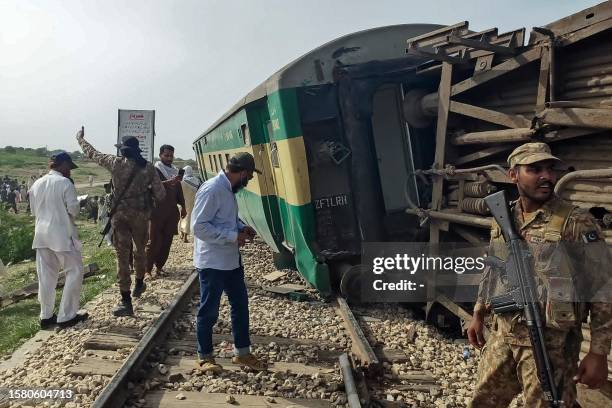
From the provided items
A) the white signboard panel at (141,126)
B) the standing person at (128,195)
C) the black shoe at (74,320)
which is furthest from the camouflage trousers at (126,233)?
the white signboard panel at (141,126)

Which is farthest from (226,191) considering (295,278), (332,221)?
(295,278)

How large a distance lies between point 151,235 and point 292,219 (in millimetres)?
2926

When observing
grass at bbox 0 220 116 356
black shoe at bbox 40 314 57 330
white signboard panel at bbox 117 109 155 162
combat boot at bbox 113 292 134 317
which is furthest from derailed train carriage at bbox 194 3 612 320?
white signboard panel at bbox 117 109 155 162

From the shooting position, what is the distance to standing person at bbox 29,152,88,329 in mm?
5773

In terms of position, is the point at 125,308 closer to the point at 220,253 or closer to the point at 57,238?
the point at 57,238

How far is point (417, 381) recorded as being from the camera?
4316mm

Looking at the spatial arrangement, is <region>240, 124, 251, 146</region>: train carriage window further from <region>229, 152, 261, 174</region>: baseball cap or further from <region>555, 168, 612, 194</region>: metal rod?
<region>555, 168, 612, 194</region>: metal rod

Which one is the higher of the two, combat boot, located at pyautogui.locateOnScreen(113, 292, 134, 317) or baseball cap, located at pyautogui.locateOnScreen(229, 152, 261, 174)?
baseball cap, located at pyautogui.locateOnScreen(229, 152, 261, 174)

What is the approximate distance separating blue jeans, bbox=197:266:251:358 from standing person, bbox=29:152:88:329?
2.41 metres

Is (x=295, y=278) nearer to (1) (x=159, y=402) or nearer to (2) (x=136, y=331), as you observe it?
(2) (x=136, y=331)

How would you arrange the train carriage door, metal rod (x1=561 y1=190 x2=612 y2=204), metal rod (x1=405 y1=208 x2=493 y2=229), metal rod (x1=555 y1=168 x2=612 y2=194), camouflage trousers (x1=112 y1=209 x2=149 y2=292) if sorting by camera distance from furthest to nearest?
the train carriage door, camouflage trousers (x1=112 y1=209 x2=149 y2=292), metal rod (x1=405 y1=208 x2=493 y2=229), metal rod (x1=561 y1=190 x2=612 y2=204), metal rod (x1=555 y1=168 x2=612 y2=194)

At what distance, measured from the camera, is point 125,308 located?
5.93 meters

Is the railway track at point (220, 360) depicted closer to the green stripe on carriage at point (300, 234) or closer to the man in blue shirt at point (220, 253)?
the man in blue shirt at point (220, 253)

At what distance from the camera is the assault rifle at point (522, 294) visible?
235 centimetres
